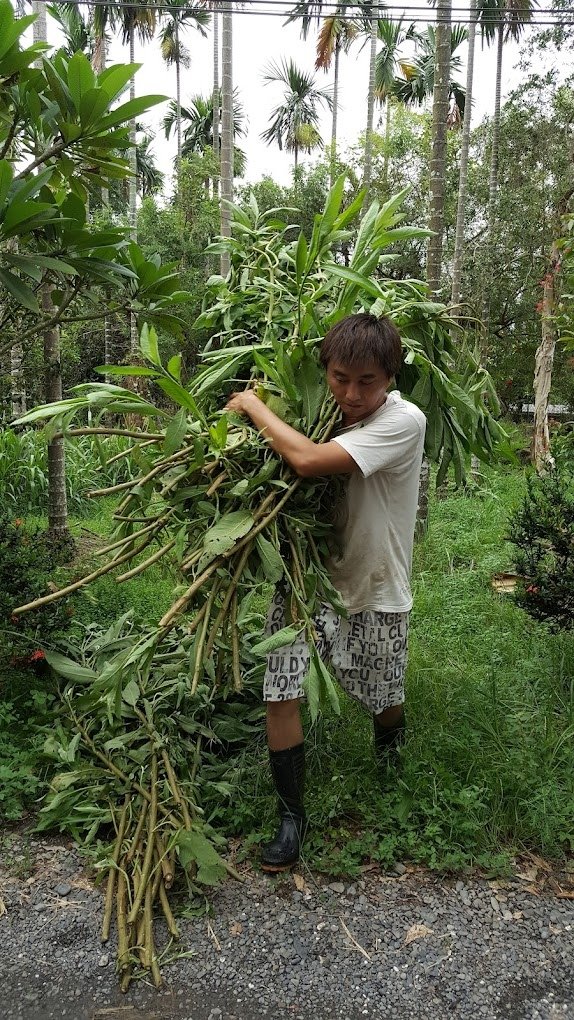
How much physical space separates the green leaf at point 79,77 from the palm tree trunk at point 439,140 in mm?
3901

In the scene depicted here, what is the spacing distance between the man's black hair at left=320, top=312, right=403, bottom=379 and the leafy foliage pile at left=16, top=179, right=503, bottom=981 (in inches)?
5.8

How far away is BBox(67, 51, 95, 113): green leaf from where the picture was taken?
2311mm

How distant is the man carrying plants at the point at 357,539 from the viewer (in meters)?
2.25

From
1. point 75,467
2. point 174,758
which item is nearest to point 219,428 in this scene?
point 174,758

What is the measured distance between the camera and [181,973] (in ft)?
6.82

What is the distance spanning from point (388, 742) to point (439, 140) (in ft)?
16.3

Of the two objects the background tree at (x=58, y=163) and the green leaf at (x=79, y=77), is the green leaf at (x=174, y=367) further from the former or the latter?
the green leaf at (x=79, y=77)

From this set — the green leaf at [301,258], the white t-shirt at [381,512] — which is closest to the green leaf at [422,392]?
the white t-shirt at [381,512]

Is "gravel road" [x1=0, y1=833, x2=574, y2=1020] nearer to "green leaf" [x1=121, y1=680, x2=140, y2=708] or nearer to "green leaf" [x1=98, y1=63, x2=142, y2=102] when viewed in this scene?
"green leaf" [x1=121, y1=680, x2=140, y2=708]

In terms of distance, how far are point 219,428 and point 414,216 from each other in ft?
45.8

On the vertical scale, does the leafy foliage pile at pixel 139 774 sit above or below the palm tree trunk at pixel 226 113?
below

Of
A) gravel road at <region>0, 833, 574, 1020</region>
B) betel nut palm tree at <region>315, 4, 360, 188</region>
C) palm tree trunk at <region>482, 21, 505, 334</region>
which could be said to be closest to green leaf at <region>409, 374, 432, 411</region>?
gravel road at <region>0, 833, 574, 1020</region>

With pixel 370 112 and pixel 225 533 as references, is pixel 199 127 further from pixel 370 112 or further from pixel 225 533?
pixel 225 533

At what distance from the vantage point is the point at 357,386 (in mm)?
2277
